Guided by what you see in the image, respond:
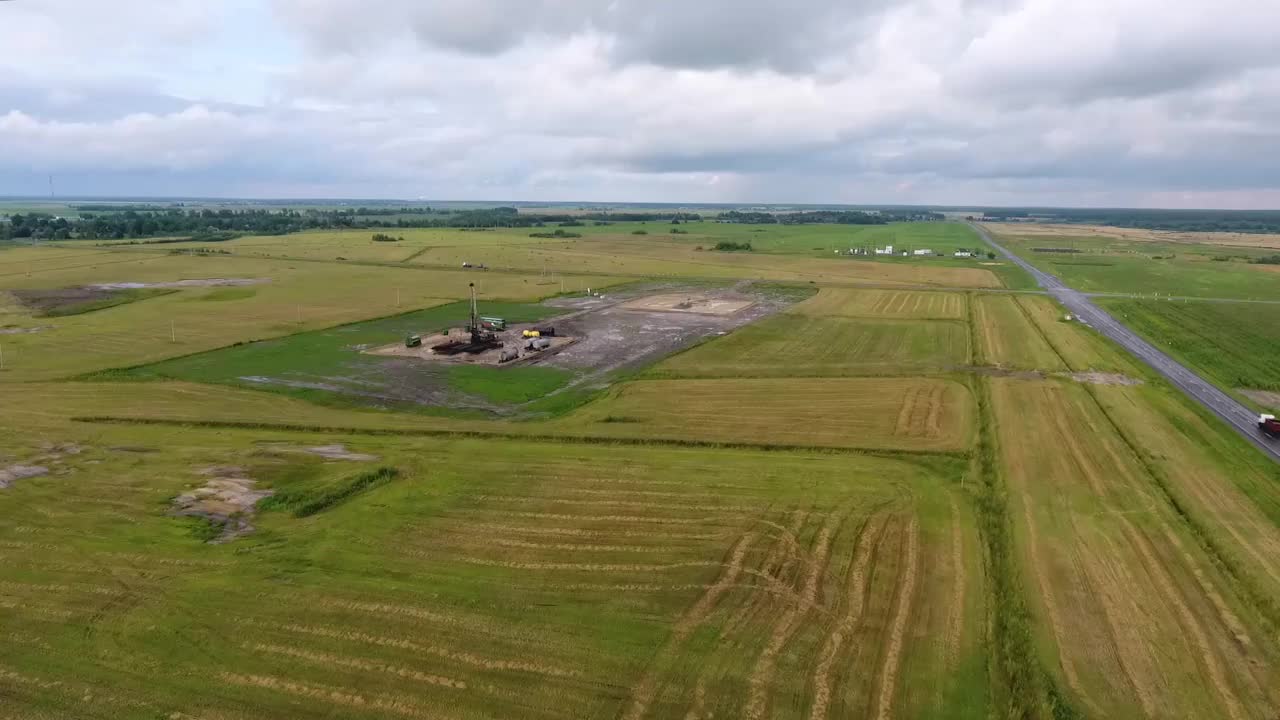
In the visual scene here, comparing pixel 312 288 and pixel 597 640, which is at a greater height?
pixel 312 288

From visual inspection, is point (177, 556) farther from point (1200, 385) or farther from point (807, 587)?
point (1200, 385)

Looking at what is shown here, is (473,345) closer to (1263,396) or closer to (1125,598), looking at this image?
(1125,598)

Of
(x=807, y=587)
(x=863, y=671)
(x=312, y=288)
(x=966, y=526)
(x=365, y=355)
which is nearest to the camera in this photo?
(x=863, y=671)

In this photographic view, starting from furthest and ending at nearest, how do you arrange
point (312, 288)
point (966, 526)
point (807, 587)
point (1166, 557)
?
point (312, 288) → point (966, 526) → point (1166, 557) → point (807, 587)

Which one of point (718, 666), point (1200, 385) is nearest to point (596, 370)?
point (718, 666)

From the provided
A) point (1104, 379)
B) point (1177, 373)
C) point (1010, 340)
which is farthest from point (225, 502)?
point (1010, 340)

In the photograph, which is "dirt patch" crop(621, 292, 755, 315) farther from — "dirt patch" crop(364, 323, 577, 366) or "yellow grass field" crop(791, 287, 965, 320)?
"dirt patch" crop(364, 323, 577, 366)

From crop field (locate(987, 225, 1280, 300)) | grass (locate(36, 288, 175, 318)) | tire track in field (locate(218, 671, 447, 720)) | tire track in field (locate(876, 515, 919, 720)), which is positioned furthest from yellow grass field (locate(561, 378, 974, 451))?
crop field (locate(987, 225, 1280, 300))

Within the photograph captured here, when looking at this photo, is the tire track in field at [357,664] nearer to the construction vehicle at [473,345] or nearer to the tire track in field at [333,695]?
the tire track in field at [333,695]
